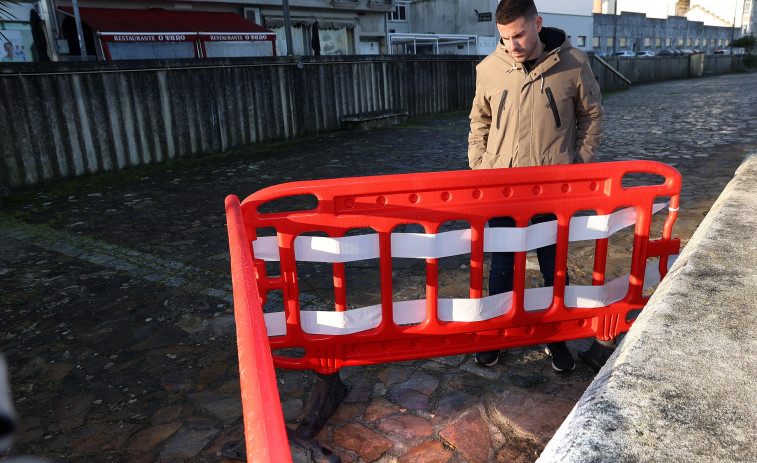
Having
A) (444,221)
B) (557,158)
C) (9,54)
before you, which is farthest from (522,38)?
(9,54)

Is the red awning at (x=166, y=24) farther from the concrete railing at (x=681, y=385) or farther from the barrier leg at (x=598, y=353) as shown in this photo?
the concrete railing at (x=681, y=385)

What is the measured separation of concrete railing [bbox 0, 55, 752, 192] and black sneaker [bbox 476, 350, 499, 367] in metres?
7.91

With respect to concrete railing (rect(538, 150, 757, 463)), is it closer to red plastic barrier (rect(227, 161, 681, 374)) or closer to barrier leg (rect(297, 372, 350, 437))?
red plastic barrier (rect(227, 161, 681, 374))

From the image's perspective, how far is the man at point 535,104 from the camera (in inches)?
109

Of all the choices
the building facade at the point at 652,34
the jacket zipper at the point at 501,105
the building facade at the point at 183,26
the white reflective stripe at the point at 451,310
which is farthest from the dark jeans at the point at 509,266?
the building facade at the point at 652,34

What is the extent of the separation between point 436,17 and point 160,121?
34.1 meters

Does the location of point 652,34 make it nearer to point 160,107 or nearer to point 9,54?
point 9,54

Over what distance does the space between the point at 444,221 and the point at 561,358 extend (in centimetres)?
112

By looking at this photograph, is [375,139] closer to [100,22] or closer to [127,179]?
[127,179]

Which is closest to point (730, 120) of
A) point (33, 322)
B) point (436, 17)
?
point (33, 322)

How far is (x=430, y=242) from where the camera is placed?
2.55 metres

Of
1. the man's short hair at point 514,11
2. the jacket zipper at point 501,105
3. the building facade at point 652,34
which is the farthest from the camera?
the building facade at point 652,34

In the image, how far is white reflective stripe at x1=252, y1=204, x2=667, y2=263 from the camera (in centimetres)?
250

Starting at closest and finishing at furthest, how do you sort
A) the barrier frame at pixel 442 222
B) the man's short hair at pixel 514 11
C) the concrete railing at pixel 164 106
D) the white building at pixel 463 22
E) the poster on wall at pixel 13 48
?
the barrier frame at pixel 442 222 → the man's short hair at pixel 514 11 → the concrete railing at pixel 164 106 → the poster on wall at pixel 13 48 → the white building at pixel 463 22
